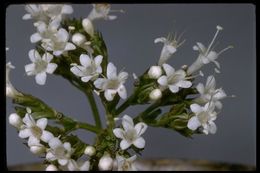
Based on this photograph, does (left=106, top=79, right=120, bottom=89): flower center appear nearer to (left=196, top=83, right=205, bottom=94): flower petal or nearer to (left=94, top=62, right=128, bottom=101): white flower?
(left=94, top=62, right=128, bottom=101): white flower

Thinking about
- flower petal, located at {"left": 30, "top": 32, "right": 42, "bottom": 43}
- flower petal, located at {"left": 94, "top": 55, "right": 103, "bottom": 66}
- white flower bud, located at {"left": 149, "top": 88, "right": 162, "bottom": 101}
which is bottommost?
white flower bud, located at {"left": 149, "top": 88, "right": 162, "bottom": 101}

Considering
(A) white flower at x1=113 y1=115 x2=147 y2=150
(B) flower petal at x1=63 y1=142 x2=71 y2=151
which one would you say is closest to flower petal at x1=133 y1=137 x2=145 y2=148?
(A) white flower at x1=113 y1=115 x2=147 y2=150

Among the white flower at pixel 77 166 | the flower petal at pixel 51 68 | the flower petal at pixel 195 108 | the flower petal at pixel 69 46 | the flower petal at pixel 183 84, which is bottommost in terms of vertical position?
the white flower at pixel 77 166

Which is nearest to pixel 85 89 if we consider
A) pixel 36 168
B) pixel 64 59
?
pixel 64 59

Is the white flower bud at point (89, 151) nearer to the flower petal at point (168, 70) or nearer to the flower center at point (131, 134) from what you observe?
the flower center at point (131, 134)

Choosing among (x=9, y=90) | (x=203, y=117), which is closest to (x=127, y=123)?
(x=203, y=117)

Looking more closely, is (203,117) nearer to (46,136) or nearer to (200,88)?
(200,88)

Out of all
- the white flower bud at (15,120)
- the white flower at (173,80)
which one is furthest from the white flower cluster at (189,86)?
the white flower bud at (15,120)
